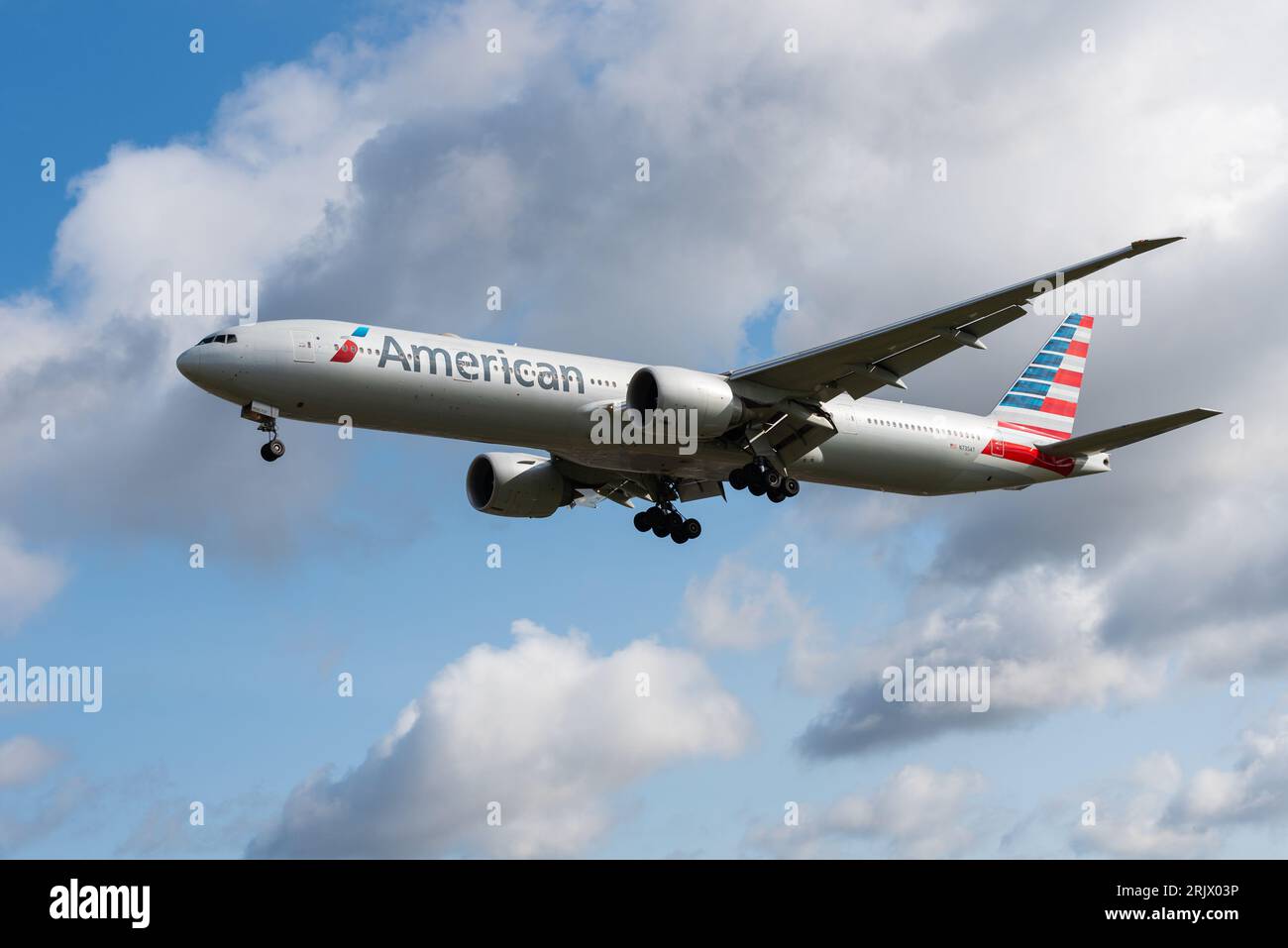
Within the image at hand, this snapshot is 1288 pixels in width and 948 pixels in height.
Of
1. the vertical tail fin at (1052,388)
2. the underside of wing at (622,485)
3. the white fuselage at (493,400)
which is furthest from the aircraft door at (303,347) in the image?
the vertical tail fin at (1052,388)

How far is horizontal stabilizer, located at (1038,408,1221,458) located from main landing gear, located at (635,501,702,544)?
11818mm

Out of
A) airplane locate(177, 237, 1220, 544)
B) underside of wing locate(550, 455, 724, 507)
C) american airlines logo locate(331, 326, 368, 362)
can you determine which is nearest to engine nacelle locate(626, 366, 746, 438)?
airplane locate(177, 237, 1220, 544)

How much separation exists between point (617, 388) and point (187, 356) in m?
11.4

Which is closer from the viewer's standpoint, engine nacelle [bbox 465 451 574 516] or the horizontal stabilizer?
the horizontal stabilizer

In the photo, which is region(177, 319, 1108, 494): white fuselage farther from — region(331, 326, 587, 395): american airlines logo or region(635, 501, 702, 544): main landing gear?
region(635, 501, 702, 544): main landing gear

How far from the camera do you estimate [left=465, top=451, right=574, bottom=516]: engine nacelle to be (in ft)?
153

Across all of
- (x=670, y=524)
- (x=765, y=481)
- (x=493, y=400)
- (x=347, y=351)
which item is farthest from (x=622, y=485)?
(x=347, y=351)

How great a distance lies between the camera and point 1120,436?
44219 mm

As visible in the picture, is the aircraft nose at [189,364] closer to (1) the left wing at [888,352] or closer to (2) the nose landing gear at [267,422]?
(2) the nose landing gear at [267,422]

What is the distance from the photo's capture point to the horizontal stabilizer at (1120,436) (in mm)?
39344

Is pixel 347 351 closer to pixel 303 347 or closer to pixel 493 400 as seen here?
pixel 303 347

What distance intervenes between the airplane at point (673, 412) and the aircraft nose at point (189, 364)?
1.9 inches

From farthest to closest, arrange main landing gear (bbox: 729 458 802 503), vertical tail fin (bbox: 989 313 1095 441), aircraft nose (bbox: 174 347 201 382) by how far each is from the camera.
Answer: vertical tail fin (bbox: 989 313 1095 441) < main landing gear (bbox: 729 458 802 503) < aircraft nose (bbox: 174 347 201 382)
